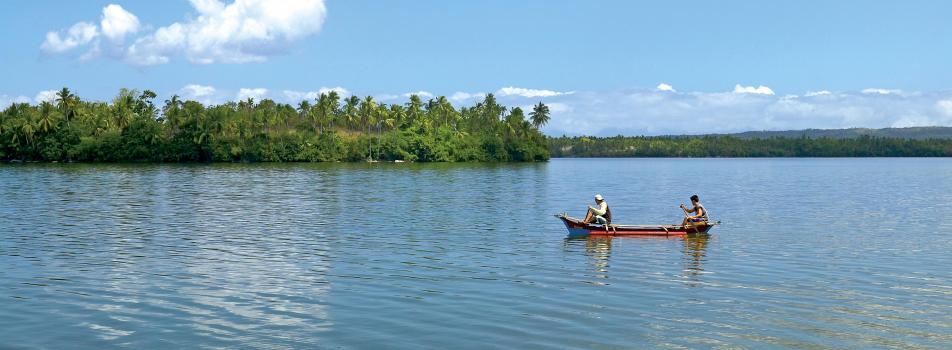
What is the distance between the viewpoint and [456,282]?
25969mm

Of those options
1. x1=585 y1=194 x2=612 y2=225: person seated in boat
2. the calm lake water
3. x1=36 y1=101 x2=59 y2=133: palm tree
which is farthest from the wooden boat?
x1=36 y1=101 x2=59 y2=133: palm tree

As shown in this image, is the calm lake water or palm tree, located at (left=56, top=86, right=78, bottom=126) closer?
the calm lake water

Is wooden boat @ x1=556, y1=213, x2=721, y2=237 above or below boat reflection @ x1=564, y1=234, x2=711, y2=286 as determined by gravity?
above

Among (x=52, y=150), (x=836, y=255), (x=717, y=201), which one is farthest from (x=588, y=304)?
(x=52, y=150)

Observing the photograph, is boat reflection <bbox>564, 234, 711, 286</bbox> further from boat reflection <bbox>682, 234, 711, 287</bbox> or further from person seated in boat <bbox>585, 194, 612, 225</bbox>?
person seated in boat <bbox>585, 194, 612, 225</bbox>

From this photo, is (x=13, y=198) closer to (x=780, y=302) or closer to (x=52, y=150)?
(x=780, y=302)

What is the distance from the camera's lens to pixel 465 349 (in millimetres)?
17609

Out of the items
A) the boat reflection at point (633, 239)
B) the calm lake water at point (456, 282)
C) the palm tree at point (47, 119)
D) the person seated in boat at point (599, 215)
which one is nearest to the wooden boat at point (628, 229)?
the boat reflection at point (633, 239)

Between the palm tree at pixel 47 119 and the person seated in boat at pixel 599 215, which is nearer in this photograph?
the person seated in boat at pixel 599 215

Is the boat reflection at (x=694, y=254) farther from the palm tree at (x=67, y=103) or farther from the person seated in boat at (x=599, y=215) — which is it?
the palm tree at (x=67, y=103)

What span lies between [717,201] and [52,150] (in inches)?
6254

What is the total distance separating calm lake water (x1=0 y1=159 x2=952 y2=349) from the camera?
62.0 ft

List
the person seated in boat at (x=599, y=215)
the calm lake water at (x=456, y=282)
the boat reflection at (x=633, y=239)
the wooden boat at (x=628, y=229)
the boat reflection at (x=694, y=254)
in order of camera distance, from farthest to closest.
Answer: the person seated in boat at (x=599, y=215) < the wooden boat at (x=628, y=229) < the boat reflection at (x=633, y=239) < the boat reflection at (x=694, y=254) < the calm lake water at (x=456, y=282)

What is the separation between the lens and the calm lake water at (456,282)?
62.0ft
